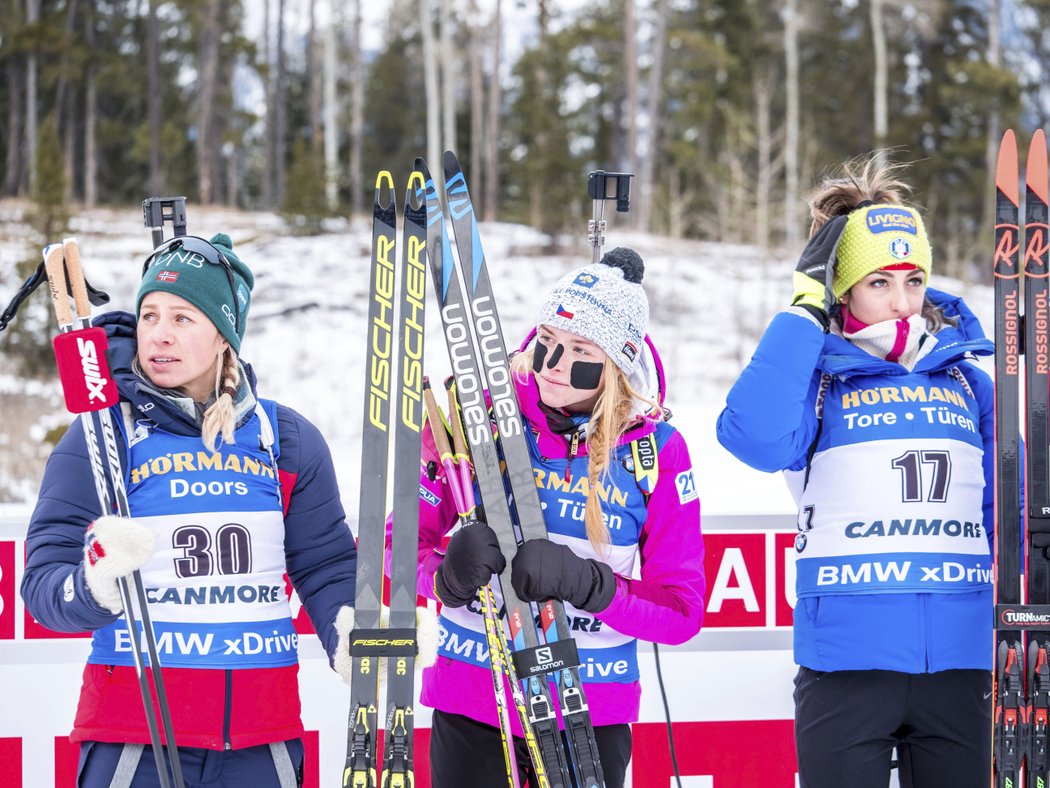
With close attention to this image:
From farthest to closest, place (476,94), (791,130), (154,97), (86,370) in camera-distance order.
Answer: (476,94) → (791,130) → (154,97) → (86,370)

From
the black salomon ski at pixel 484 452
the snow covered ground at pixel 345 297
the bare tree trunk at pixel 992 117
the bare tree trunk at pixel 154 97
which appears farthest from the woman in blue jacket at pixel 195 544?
the bare tree trunk at pixel 992 117

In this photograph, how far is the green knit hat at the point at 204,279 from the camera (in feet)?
6.74

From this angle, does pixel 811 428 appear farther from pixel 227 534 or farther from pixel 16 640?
pixel 16 640

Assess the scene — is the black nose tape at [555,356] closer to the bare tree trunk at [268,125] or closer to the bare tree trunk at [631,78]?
the bare tree trunk at [631,78]

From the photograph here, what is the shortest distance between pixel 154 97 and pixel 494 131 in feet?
21.5

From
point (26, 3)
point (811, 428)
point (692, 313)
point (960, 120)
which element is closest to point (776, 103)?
point (960, 120)

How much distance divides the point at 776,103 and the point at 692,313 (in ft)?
27.3

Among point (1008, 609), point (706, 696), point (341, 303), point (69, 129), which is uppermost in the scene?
point (69, 129)

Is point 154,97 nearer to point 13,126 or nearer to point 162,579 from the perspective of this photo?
point 13,126

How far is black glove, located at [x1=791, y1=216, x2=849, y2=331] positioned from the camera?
7.72ft

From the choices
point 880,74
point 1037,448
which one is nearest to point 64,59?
point 880,74

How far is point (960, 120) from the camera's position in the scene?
21.7m

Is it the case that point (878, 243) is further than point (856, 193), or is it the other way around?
point (856, 193)

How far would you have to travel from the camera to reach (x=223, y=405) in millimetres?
2045
